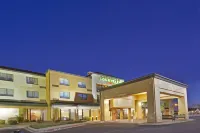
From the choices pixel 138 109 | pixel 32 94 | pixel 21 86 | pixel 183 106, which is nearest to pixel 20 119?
pixel 32 94

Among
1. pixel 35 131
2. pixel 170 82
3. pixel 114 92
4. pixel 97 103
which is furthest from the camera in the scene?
pixel 97 103

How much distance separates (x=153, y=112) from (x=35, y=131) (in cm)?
1387

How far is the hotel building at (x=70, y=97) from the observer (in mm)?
42875

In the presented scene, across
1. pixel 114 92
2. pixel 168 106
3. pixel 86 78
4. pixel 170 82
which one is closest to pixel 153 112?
pixel 170 82

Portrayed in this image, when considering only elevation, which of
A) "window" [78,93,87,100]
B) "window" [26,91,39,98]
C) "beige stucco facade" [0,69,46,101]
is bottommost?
"window" [78,93,87,100]

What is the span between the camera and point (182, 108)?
44125 mm

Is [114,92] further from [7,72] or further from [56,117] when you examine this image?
[7,72]

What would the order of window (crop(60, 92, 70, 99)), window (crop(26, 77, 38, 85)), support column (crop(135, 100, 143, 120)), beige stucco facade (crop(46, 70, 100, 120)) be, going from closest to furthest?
support column (crop(135, 100, 143, 120)) < window (crop(26, 77, 38, 85)) < beige stucco facade (crop(46, 70, 100, 120)) < window (crop(60, 92, 70, 99))

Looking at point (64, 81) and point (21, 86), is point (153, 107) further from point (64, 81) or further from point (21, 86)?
point (21, 86)

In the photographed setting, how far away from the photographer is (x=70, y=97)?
183 feet

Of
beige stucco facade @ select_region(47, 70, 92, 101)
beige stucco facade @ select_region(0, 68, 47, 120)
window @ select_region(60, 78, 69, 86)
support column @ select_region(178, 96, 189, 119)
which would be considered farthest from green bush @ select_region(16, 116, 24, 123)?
support column @ select_region(178, 96, 189, 119)

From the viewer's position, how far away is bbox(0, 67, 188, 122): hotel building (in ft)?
141

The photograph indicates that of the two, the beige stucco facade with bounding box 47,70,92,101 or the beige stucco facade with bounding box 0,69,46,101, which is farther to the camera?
the beige stucco facade with bounding box 47,70,92,101

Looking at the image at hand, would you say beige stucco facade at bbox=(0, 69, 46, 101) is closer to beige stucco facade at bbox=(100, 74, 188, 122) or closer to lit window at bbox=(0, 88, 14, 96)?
lit window at bbox=(0, 88, 14, 96)
